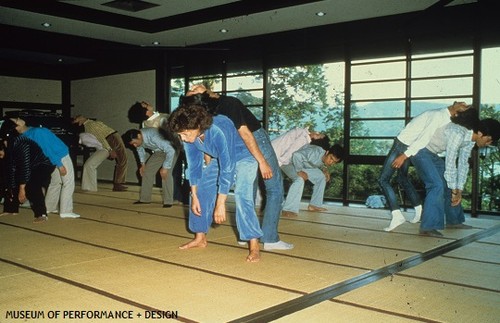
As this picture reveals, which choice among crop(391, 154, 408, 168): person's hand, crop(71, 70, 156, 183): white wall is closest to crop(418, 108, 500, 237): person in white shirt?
crop(391, 154, 408, 168): person's hand

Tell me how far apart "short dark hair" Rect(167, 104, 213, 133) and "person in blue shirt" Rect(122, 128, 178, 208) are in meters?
3.06

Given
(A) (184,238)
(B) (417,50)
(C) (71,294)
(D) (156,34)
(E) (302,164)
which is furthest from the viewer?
(D) (156,34)

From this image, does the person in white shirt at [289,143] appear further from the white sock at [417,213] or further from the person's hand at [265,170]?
the person's hand at [265,170]

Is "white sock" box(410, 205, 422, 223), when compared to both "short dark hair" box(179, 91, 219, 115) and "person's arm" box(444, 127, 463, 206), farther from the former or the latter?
"short dark hair" box(179, 91, 219, 115)

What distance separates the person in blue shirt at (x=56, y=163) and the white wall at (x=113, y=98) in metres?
4.34

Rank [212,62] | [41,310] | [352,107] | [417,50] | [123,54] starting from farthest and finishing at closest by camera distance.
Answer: [123,54], [212,62], [352,107], [417,50], [41,310]

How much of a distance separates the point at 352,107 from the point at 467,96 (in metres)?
1.59

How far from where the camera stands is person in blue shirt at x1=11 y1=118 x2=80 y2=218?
4441 mm

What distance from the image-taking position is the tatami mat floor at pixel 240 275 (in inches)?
79.5

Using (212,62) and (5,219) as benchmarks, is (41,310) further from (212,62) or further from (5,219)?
(212,62)

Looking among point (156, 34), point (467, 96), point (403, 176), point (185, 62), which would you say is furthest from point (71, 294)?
point (185, 62)

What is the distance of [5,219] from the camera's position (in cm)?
467

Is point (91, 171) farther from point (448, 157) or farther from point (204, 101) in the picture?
point (448, 157)

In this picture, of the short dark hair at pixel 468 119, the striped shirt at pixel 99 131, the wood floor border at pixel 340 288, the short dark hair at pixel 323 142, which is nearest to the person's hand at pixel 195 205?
the wood floor border at pixel 340 288
